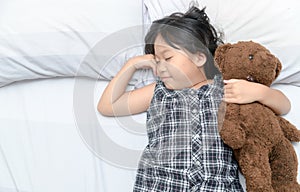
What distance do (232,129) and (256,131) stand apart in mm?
60

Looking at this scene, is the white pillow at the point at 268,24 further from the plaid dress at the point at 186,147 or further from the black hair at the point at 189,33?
the plaid dress at the point at 186,147

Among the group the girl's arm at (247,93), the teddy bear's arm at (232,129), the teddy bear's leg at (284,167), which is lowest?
the teddy bear's leg at (284,167)

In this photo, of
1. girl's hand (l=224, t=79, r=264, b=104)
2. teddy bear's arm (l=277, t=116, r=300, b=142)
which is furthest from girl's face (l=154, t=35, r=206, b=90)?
teddy bear's arm (l=277, t=116, r=300, b=142)

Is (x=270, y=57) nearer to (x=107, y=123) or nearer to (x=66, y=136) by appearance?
(x=107, y=123)

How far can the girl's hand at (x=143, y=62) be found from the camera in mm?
1061

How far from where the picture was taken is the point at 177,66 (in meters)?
0.99

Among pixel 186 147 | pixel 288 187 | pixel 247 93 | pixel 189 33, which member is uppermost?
pixel 189 33

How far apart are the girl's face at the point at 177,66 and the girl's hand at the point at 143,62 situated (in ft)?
0.08

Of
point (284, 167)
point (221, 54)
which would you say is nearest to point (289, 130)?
point (284, 167)

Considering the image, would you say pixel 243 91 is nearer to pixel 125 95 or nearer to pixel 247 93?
pixel 247 93

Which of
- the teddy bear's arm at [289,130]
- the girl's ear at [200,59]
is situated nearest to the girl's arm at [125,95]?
the girl's ear at [200,59]

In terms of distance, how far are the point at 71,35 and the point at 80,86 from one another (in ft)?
0.46

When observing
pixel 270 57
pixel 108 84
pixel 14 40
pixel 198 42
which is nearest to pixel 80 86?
pixel 108 84

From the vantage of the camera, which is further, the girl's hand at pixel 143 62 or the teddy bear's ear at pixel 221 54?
the girl's hand at pixel 143 62
